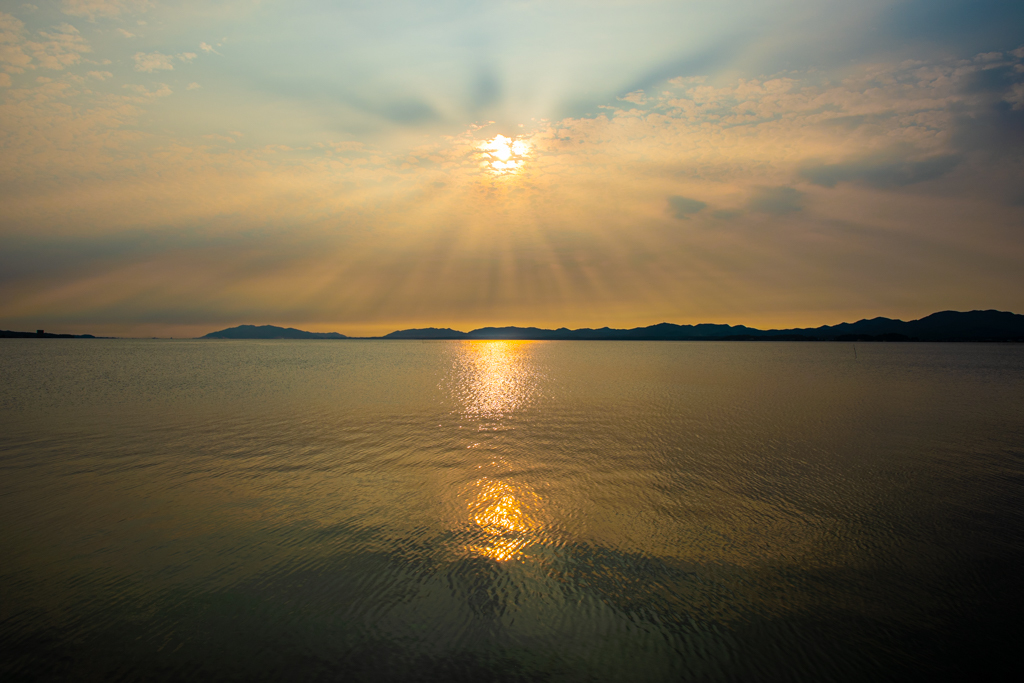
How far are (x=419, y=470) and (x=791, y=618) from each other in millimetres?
12046

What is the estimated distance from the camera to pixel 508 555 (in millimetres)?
9930

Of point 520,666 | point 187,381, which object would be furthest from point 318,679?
point 187,381

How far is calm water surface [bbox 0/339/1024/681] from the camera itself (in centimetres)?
675

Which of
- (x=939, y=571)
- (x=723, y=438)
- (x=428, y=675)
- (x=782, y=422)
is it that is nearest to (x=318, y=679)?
(x=428, y=675)

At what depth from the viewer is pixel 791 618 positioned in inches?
299

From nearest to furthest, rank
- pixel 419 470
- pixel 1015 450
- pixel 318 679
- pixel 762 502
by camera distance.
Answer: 1. pixel 318 679
2. pixel 762 502
3. pixel 419 470
4. pixel 1015 450

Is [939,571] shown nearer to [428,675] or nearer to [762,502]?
[762,502]

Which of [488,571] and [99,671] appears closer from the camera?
[99,671]

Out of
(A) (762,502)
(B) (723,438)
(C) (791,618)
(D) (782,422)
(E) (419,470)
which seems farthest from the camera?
(D) (782,422)

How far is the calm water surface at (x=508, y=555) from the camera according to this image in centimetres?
675

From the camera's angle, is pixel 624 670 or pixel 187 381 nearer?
pixel 624 670

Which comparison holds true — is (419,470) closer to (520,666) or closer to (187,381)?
(520,666)

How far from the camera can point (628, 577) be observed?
29.3 feet

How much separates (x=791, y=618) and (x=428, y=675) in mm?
6188
